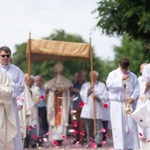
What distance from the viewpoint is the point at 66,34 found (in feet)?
370

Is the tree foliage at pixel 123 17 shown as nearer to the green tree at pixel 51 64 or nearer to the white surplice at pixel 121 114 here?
the white surplice at pixel 121 114

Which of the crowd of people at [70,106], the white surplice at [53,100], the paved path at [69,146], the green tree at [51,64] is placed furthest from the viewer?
the green tree at [51,64]

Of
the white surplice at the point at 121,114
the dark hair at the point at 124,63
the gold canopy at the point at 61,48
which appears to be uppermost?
the gold canopy at the point at 61,48

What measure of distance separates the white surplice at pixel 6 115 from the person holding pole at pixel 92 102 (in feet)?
25.0

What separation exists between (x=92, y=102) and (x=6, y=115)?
802 centimetres

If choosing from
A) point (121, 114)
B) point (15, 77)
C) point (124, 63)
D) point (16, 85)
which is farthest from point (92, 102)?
point (16, 85)

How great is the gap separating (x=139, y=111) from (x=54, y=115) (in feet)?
25.4

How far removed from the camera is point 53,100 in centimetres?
2027

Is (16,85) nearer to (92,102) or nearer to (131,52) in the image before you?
(92,102)

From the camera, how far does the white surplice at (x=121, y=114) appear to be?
14938 millimetres

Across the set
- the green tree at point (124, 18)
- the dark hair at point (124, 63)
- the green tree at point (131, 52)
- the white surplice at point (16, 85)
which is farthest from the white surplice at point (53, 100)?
the green tree at point (131, 52)

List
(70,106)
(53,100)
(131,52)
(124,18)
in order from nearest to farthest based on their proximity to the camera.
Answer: (53,100)
(70,106)
(124,18)
(131,52)

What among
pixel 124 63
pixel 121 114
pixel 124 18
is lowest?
pixel 121 114

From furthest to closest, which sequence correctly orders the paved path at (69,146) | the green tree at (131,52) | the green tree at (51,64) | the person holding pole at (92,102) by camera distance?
the green tree at (51,64), the green tree at (131,52), the person holding pole at (92,102), the paved path at (69,146)
